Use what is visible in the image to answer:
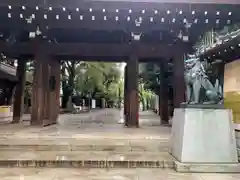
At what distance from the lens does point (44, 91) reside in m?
10.8

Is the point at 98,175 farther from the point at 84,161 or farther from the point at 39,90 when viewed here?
the point at 39,90

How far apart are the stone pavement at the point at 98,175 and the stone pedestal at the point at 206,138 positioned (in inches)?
16.0

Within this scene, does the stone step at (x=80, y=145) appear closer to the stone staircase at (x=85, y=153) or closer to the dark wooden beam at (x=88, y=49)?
the stone staircase at (x=85, y=153)

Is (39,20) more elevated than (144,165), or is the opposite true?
(39,20)

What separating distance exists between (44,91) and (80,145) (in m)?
4.98

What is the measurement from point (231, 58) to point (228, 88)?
6.92 ft

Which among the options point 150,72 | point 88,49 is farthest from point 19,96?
point 150,72

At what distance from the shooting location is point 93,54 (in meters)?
10.6

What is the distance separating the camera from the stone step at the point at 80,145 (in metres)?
6.34

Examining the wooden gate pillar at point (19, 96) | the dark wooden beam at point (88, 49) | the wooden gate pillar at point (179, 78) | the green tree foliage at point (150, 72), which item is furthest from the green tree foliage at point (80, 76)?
the wooden gate pillar at point (179, 78)

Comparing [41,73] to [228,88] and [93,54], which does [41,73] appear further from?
[228,88]

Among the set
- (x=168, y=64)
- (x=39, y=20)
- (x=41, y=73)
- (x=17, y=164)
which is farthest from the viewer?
(x=168, y=64)

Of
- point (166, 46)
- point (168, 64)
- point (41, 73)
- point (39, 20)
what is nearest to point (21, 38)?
point (41, 73)

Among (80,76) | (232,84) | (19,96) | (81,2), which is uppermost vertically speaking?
(81,2)
